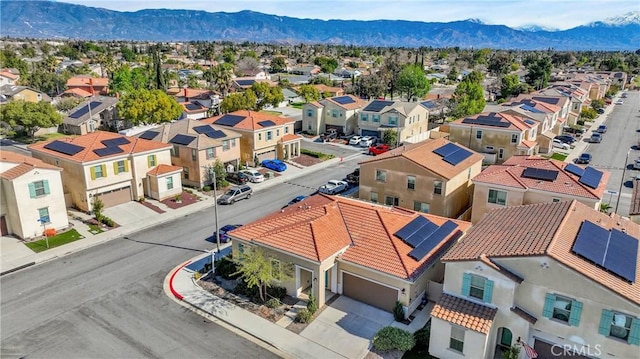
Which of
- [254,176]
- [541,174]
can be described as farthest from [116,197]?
[541,174]

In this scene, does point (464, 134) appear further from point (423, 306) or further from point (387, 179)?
point (423, 306)

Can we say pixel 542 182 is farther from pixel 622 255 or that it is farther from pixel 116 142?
pixel 116 142

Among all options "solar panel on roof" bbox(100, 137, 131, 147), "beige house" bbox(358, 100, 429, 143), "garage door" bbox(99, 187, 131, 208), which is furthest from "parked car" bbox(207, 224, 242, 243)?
"beige house" bbox(358, 100, 429, 143)

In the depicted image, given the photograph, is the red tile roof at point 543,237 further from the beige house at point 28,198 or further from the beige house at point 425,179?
the beige house at point 28,198

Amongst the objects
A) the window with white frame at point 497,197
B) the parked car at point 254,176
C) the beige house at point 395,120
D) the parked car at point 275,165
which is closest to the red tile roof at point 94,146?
the parked car at point 254,176

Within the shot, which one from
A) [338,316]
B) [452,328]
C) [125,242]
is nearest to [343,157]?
[125,242]
